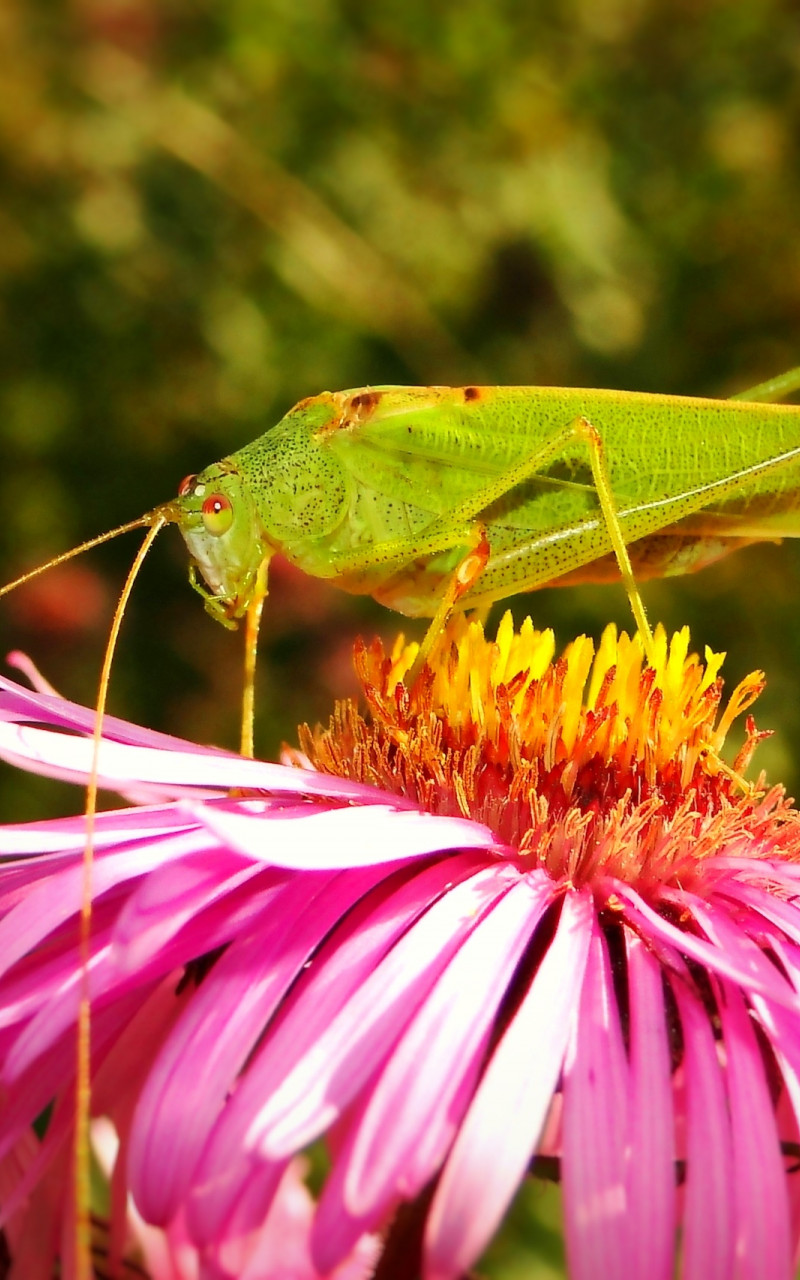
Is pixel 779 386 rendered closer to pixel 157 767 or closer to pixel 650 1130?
pixel 157 767

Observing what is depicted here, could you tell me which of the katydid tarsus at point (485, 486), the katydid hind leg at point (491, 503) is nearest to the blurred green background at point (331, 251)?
the katydid tarsus at point (485, 486)

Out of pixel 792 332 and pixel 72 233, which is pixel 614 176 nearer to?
pixel 792 332

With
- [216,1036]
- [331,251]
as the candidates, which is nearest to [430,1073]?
[216,1036]

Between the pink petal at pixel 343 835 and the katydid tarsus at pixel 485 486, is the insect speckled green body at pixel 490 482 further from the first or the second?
the pink petal at pixel 343 835

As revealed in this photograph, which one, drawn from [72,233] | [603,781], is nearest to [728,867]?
[603,781]

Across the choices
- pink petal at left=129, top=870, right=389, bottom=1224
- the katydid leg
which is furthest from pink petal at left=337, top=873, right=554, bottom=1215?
the katydid leg
